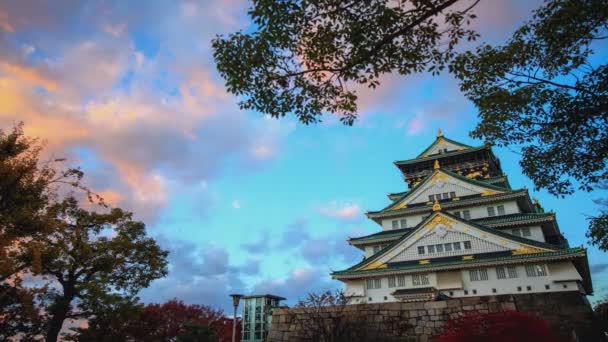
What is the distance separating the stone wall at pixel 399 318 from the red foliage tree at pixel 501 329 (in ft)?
11.7

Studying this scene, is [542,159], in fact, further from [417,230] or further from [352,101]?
[417,230]

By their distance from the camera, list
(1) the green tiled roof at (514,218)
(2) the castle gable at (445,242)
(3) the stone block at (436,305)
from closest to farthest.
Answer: (3) the stone block at (436,305) < (2) the castle gable at (445,242) < (1) the green tiled roof at (514,218)

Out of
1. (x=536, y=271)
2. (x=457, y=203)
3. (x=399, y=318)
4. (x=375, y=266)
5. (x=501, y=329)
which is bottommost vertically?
(x=501, y=329)

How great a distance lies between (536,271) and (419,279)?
7.39 meters

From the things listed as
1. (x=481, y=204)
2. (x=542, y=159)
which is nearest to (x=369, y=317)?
(x=542, y=159)

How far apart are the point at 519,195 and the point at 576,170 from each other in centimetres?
2174

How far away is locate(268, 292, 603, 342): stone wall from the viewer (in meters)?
13.1

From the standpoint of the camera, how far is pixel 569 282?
76.8 feet


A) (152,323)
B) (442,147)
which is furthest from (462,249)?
(152,323)

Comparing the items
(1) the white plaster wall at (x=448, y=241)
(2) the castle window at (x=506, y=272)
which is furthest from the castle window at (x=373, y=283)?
(2) the castle window at (x=506, y=272)

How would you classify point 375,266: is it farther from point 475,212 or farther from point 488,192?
point 488,192

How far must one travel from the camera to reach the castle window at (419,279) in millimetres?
26750

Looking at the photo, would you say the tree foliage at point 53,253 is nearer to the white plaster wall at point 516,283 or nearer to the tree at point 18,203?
the tree at point 18,203

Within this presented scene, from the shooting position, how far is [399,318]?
14.0m
